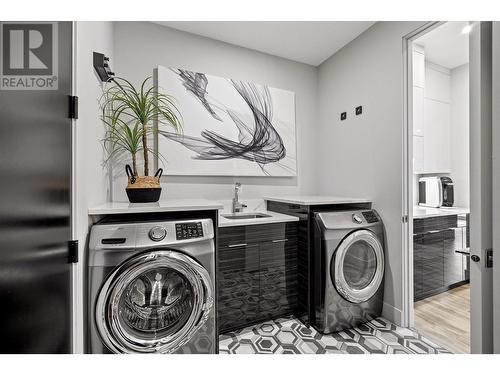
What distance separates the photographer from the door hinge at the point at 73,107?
41.9 inches

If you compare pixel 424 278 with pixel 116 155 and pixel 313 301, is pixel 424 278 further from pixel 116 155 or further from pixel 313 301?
pixel 116 155

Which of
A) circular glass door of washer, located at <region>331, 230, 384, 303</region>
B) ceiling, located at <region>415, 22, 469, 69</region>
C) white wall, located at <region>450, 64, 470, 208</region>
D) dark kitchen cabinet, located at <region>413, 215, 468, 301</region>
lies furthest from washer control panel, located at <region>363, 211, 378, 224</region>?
white wall, located at <region>450, 64, 470, 208</region>

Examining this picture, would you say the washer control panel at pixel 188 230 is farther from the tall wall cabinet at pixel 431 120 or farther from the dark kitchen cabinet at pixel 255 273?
the tall wall cabinet at pixel 431 120

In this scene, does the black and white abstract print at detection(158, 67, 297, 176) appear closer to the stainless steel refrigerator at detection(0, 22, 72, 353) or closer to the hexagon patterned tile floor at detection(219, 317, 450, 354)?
the stainless steel refrigerator at detection(0, 22, 72, 353)

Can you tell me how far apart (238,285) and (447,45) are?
11.1 feet

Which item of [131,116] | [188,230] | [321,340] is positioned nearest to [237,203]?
[188,230]

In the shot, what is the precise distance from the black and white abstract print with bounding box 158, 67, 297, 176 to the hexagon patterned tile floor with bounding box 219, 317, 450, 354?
1442mm

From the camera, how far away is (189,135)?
224 centimetres

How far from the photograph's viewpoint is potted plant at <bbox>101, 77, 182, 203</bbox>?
64.9 inches

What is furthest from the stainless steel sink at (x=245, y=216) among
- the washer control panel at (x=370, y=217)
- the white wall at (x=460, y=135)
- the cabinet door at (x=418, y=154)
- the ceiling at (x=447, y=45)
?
the white wall at (x=460, y=135)

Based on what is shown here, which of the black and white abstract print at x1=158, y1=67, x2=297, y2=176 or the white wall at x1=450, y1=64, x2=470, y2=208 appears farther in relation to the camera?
the white wall at x1=450, y1=64, x2=470, y2=208

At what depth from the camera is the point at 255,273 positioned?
188 cm

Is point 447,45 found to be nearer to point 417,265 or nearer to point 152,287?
point 417,265

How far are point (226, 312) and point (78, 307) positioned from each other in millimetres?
1011
